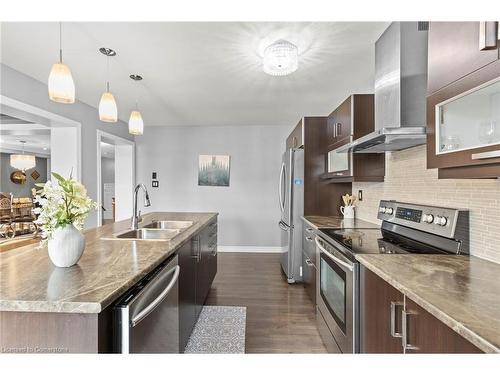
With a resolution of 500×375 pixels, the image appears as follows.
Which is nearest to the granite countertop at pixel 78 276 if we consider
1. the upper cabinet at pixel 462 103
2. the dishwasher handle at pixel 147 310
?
the dishwasher handle at pixel 147 310

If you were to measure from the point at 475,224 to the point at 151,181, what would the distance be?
16.3ft

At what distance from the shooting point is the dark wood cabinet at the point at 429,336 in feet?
A: 2.47

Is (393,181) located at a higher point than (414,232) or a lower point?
higher

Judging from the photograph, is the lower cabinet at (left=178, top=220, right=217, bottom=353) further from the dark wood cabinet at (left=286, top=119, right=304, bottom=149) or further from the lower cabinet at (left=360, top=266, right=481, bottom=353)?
the dark wood cabinet at (left=286, top=119, right=304, bottom=149)

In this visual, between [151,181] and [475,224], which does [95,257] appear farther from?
[151,181]

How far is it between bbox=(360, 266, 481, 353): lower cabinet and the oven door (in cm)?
6

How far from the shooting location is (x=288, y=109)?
3.87 metres

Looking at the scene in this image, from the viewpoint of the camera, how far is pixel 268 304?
272 cm

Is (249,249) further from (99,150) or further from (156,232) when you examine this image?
(99,150)

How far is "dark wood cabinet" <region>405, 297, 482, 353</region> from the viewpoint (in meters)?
0.75

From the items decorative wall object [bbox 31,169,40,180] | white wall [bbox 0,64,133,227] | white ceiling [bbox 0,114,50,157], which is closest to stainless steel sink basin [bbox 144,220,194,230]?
white wall [bbox 0,64,133,227]

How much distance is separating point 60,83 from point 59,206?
88cm

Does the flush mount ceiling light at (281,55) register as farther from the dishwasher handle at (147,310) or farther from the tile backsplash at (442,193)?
the dishwasher handle at (147,310)
